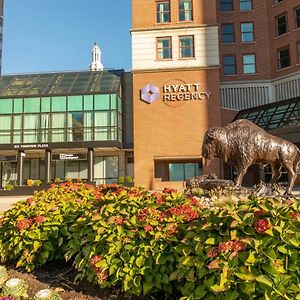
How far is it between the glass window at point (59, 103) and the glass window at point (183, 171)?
42.8ft

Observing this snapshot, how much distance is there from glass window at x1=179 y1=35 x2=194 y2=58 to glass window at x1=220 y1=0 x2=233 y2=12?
35.4ft

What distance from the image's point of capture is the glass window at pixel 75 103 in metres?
38.8

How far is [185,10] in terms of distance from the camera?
35812 millimetres

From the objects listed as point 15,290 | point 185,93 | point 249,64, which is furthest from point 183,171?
point 15,290

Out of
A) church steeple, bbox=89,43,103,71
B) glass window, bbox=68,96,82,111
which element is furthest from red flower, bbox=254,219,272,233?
church steeple, bbox=89,43,103,71

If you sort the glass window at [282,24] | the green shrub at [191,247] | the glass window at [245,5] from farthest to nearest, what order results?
the glass window at [245,5] → the glass window at [282,24] → the green shrub at [191,247]

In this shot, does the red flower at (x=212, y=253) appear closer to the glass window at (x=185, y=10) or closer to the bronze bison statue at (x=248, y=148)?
the bronze bison statue at (x=248, y=148)

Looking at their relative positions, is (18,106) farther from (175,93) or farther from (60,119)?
(175,93)

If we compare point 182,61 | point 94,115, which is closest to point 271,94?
point 182,61

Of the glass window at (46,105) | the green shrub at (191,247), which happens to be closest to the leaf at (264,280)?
the green shrub at (191,247)

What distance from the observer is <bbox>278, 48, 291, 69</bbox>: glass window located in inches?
1569

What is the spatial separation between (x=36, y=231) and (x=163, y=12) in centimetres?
3402

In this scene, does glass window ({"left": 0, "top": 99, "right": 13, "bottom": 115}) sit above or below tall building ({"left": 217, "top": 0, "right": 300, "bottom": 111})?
below

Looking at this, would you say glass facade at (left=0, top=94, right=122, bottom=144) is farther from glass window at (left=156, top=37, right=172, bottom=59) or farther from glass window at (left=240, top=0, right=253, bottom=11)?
glass window at (left=240, top=0, right=253, bottom=11)
